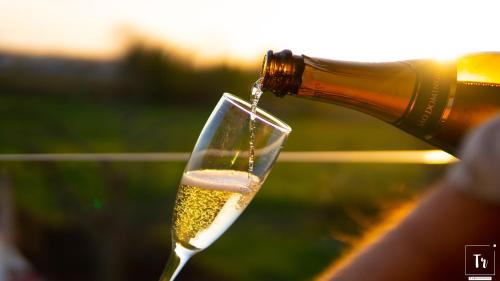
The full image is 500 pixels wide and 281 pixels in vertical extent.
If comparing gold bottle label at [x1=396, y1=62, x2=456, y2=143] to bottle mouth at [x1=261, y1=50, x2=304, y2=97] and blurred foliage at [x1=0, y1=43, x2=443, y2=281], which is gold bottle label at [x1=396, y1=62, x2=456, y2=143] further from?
blurred foliage at [x1=0, y1=43, x2=443, y2=281]

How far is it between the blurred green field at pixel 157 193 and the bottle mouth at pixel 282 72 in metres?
0.34

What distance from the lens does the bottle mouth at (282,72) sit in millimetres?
897

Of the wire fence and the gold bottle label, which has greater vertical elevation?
the gold bottle label

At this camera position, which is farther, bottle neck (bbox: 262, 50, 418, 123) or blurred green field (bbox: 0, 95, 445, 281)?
blurred green field (bbox: 0, 95, 445, 281)

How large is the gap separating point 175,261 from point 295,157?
86 cm

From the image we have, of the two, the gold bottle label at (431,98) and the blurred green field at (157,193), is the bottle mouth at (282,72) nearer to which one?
the gold bottle label at (431,98)

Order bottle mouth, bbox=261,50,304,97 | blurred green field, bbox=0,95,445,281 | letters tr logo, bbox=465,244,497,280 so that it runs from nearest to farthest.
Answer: letters tr logo, bbox=465,244,497,280 → bottle mouth, bbox=261,50,304,97 → blurred green field, bbox=0,95,445,281

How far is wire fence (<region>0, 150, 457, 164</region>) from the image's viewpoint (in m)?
1.37

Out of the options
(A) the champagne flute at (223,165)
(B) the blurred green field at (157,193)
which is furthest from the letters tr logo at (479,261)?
(B) the blurred green field at (157,193)

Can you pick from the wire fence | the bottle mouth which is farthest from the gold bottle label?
the wire fence

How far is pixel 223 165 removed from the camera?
80 centimetres

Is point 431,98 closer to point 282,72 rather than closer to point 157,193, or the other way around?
point 282,72

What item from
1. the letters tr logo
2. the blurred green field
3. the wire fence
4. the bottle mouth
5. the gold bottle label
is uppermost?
the bottle mouth

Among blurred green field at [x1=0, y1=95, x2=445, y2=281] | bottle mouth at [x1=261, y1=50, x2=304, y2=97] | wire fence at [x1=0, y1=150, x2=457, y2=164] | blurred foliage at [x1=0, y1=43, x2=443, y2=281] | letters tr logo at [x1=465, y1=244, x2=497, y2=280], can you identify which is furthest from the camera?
blurred foliage at [x1=0, y1=43, x2=443, y2=281]
